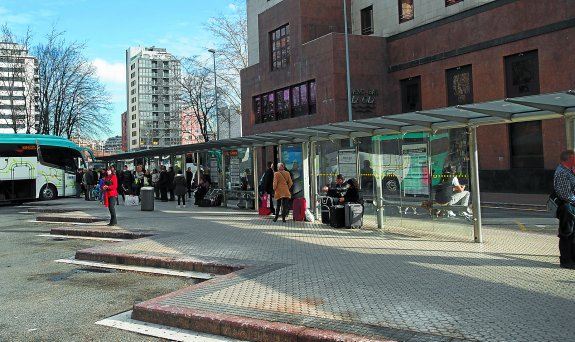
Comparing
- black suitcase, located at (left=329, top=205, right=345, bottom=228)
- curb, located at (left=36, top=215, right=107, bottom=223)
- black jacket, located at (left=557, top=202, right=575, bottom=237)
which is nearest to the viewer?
black jacket, located at (left=557, top=202, right=575, bottom=237)

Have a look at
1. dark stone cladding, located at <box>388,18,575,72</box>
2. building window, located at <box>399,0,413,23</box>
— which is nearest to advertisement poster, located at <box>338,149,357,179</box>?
dark stone cladding, located at <box>388,18,575,72</box>

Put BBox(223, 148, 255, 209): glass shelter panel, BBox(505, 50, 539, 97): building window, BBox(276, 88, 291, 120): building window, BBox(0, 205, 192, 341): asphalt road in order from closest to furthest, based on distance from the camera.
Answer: BBox(0, 205, 192, 341): asphalt road, BBox(223, 148, 255, 209): glass shelter panel, BBox(505, 50, 539, 97): building window, BBox(276, 88, 291, 120): building window

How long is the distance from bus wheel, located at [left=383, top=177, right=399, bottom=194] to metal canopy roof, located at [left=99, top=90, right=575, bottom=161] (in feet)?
3.82

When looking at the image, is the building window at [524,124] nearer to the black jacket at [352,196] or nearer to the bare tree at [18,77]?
the black jacket at [352,196]

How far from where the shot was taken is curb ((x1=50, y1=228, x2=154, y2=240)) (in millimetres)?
11969

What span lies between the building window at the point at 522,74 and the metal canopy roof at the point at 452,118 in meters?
12.7

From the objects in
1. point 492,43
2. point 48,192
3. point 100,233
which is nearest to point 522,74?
point 492,43

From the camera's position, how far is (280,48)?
3312 cm

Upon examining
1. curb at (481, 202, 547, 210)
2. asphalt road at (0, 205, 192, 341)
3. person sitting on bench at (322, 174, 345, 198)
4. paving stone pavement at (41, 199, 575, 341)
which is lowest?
asphalt road at (0, 205, 192, 341)

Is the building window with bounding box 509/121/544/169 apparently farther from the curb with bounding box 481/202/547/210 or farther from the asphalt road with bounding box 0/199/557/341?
the asphalt road with bounding box 0/199/557/341

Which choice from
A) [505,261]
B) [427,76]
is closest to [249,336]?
[505,261]

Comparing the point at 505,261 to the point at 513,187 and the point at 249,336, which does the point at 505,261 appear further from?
the point at 513,187

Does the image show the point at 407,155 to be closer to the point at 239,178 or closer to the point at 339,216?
the point at 339,216

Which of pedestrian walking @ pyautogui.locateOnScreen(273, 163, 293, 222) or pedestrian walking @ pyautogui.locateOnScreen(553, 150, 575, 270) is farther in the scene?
pedestrian walking @ pyautogui.locateOnScreen(273, 163, 293, 222)
